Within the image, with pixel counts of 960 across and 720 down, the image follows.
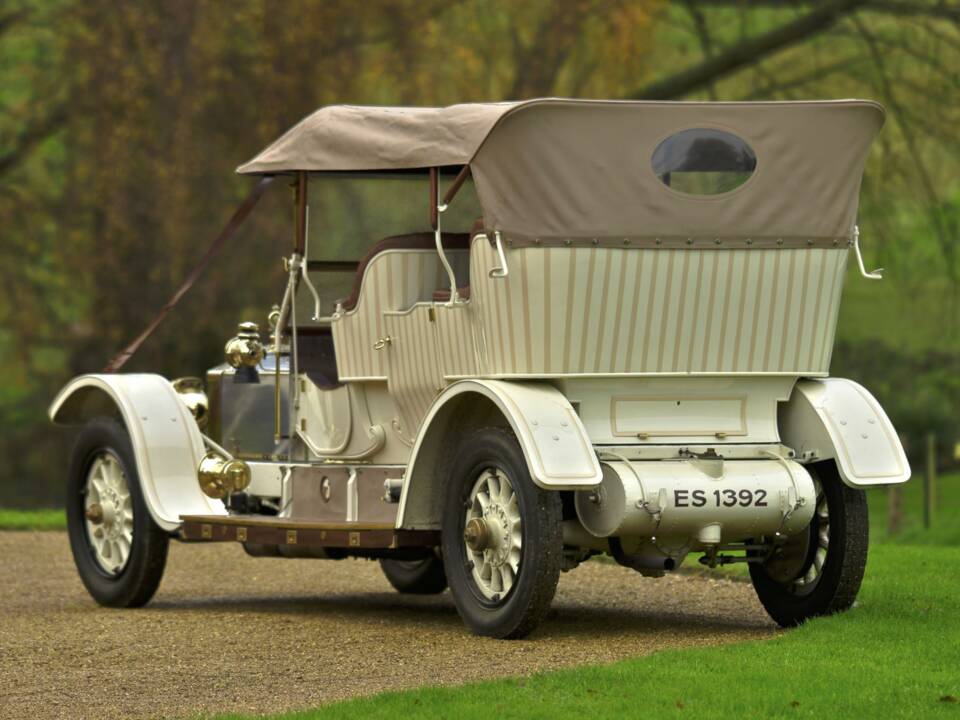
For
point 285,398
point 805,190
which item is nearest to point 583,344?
point 805,190

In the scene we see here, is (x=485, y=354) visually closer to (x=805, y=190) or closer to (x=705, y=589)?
(x=805, y=190)

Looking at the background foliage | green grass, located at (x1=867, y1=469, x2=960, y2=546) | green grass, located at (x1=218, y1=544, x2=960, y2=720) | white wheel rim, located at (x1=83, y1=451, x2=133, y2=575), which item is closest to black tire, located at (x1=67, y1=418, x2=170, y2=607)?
white wheel rim, located at (x1=83, y1=451, x2=133, y2=575)

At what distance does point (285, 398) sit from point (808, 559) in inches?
125

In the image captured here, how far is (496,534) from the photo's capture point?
816 cm

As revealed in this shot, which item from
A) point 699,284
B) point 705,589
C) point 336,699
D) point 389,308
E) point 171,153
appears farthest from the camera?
point 171,153

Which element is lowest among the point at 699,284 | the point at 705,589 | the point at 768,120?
the point at 705,589

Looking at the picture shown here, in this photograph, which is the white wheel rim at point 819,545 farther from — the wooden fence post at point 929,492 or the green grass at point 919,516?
the wooden fence post at point 929,492

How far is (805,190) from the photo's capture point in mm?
8438

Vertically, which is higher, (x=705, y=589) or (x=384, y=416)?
(x=384, y=416)

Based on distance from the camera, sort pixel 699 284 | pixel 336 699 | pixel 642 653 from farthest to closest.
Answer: pixel 699 284
pixel 642 653
pixel 336 699

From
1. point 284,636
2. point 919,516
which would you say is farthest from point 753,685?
point 919,516

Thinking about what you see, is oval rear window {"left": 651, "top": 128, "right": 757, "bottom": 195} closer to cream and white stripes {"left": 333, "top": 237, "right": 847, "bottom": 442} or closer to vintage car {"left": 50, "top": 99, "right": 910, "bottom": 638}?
vintage car {"left": 50, "top": 99, "right": 910, "bottom": 638}

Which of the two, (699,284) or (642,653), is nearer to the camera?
(642,653)

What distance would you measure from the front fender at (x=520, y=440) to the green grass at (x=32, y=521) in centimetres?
688
